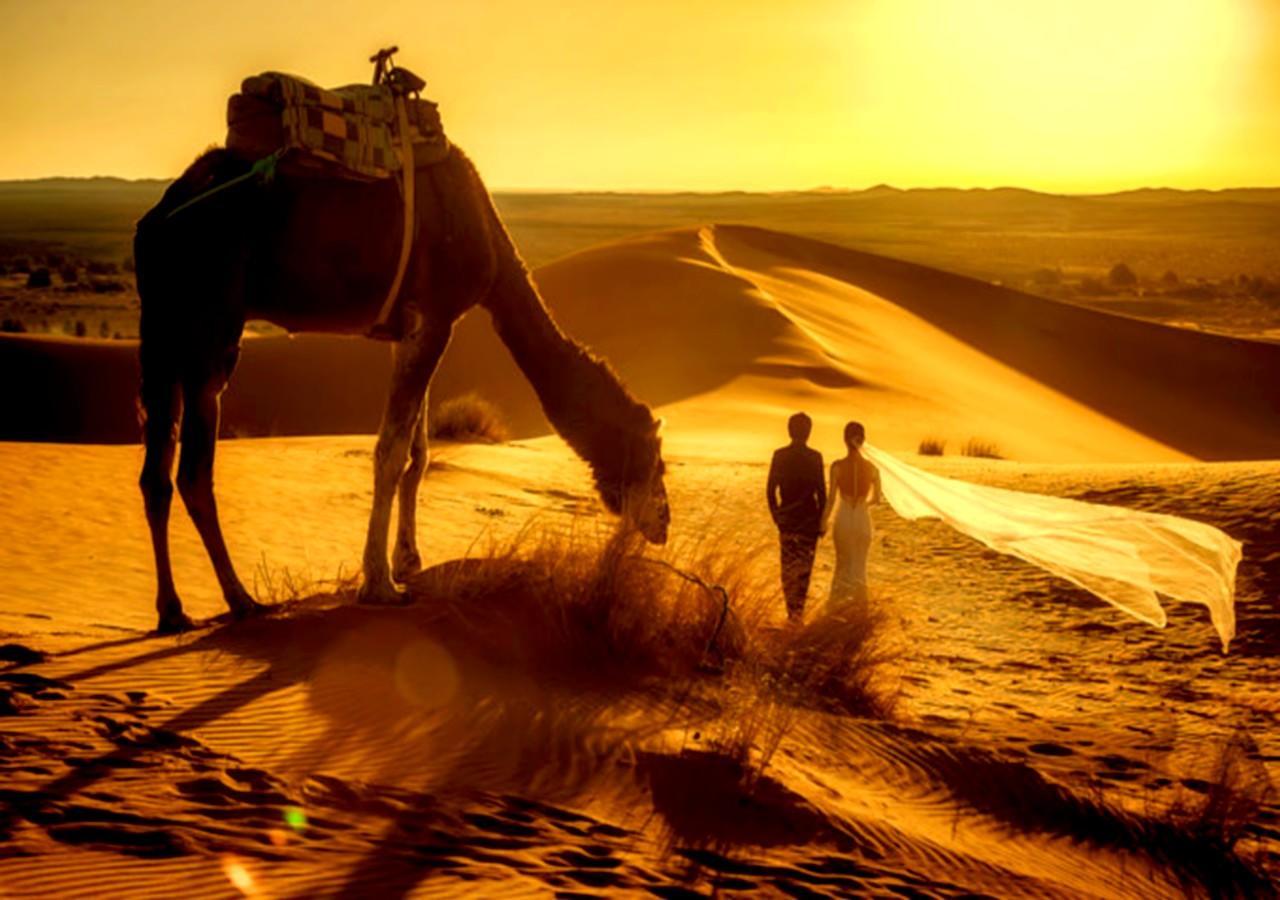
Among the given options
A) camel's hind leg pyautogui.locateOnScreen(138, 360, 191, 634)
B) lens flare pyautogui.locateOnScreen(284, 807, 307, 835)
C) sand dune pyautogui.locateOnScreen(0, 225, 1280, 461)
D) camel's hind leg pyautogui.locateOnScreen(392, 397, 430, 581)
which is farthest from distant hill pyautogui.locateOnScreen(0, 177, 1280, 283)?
lens flare pyautogui.locateOnScreen(284, 807, 307, 835)

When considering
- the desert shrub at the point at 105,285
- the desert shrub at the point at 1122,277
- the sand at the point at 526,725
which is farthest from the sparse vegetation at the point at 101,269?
the desert shrub at the point at 1122,277

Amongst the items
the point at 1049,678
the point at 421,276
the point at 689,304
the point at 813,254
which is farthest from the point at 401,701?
the point at 813,254

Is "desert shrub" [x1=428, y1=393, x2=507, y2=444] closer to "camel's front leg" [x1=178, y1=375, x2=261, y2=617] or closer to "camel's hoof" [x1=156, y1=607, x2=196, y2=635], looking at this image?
"camel's front leg" [x1=178, y1=375, x2=261, y2=617]

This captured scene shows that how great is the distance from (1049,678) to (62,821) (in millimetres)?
8170

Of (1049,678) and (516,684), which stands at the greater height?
(516,684)

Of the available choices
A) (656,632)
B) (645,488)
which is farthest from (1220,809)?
(645,488)

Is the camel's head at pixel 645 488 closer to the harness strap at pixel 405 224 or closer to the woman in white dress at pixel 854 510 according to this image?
the woman in white dress at pixel 854 510

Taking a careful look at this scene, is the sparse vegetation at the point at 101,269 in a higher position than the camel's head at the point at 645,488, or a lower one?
higher

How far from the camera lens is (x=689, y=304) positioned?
130ft

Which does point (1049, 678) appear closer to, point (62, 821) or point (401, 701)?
point (401, 701)

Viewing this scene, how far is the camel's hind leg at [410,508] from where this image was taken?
9.69 metres

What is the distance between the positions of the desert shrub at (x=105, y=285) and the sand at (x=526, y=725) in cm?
4062

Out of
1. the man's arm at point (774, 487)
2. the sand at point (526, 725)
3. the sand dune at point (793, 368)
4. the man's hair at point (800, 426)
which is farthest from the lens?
the sand dune at point (793, 368)

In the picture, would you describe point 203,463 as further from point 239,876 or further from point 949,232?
point 949,232
